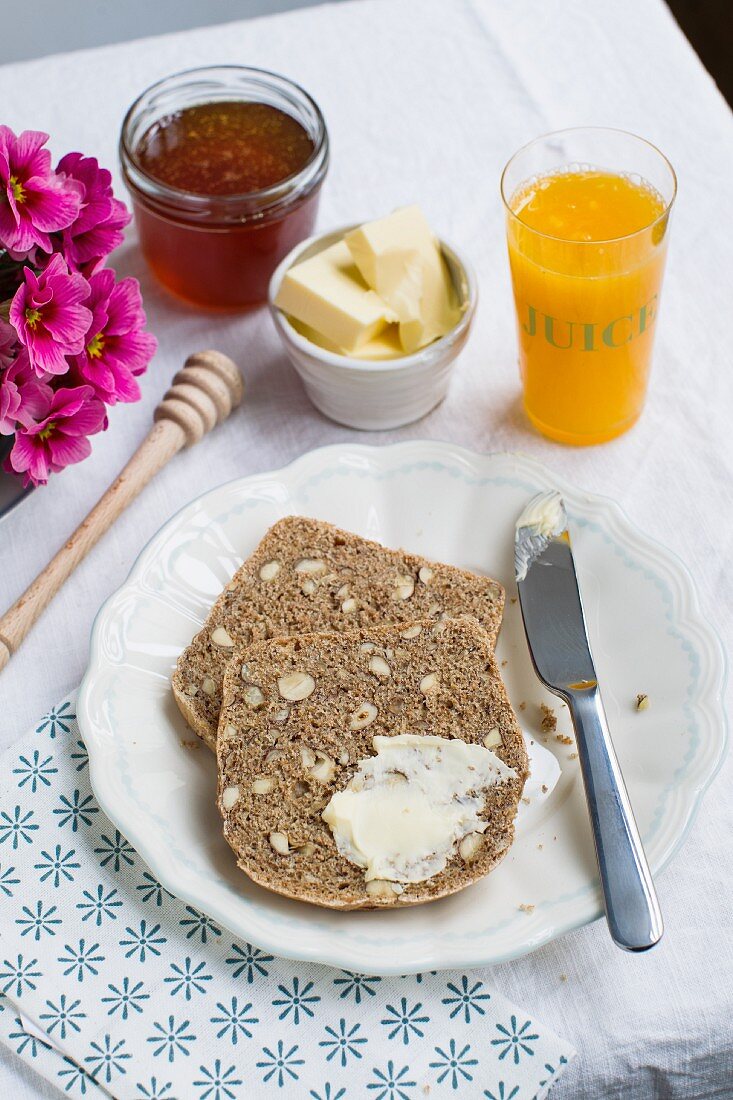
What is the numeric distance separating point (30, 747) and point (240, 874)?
312 millimetres

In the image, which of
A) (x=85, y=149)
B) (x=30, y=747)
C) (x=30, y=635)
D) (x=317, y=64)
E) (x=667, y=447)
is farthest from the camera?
(x=317, y=64)

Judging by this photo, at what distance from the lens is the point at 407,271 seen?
1.52 meters

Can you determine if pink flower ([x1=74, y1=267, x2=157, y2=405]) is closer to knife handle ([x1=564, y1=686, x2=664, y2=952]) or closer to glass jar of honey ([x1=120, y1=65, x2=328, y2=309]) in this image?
glass jar of honey ([x1=120, y1=65, x2=328, y2=309])

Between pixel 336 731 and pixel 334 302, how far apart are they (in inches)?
24.9

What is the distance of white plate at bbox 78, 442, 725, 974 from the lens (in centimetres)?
106

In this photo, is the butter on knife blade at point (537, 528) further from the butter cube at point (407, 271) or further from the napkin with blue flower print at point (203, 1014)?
the napkin with blue flower print at point (203, 1014)

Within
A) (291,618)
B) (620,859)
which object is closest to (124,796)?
(291,618)

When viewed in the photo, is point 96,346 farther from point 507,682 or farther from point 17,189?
point 507,682

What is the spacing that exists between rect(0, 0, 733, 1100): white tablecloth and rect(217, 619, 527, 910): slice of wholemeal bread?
0.18 metres

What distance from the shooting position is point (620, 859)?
1.06 meters

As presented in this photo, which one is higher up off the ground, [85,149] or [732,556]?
[85,149]

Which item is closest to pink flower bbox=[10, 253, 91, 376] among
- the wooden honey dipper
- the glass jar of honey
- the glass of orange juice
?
the wooden honey dipper

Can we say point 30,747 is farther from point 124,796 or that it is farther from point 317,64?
point 317,64

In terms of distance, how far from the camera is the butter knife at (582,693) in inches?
40.7
